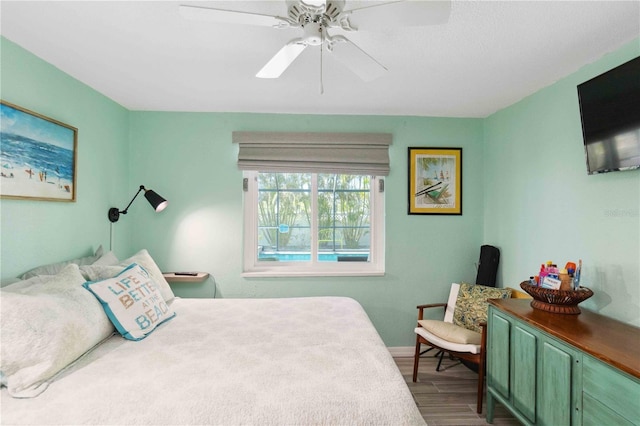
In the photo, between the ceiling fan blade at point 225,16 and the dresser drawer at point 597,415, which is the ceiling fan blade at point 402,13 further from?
the dresser drawer at point 597,415

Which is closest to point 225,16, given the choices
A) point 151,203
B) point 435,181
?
point 151,203

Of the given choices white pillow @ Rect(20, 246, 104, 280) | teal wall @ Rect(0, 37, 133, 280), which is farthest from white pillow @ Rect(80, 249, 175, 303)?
teal wall @ Rect(0, 37, 133, 280)

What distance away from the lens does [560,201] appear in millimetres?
2449

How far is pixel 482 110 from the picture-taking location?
3219 millimetres

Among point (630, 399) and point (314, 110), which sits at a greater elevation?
point (314, 110)

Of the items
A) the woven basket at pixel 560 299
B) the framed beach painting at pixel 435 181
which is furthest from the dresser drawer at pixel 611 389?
the framed beach painting at pixel 435 181

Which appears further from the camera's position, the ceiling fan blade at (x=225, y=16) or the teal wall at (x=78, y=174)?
the teal wall at (x=78, y=174)

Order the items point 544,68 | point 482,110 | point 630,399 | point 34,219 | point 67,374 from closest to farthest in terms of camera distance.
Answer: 1. point 630,399
2. point 67,374
3. point 34,219
4. point 544,68
5. point 482,110

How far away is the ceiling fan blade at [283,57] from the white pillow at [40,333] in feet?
5.11

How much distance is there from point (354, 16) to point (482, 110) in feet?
7.53

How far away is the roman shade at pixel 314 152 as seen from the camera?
3295 millimetres

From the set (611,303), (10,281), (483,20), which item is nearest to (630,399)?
(611,303)

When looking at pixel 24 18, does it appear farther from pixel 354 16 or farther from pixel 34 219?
pixel 354 16

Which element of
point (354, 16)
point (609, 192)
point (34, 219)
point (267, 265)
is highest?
point (354, 16)
